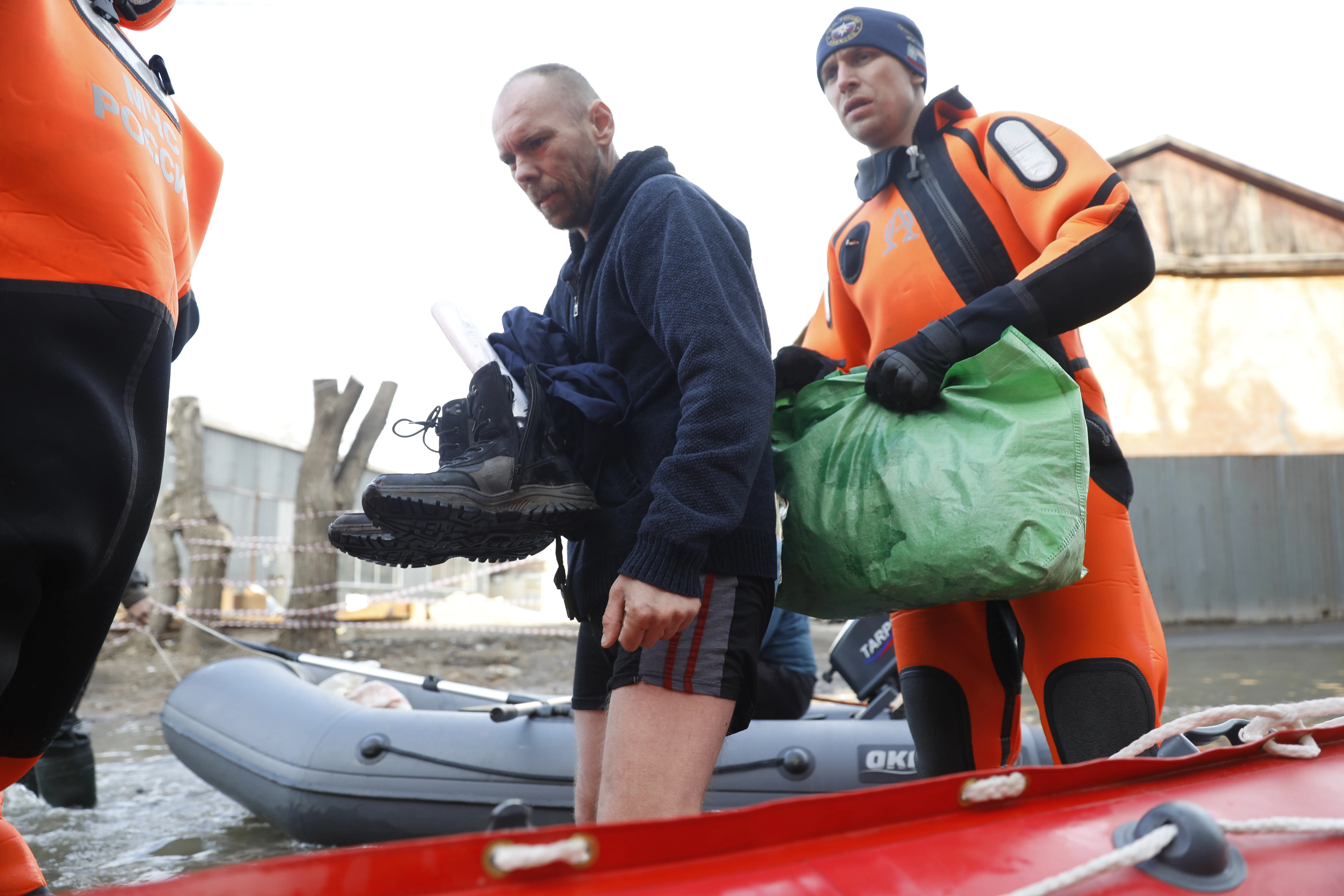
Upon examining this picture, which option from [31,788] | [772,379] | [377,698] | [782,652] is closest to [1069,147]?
[772,379]

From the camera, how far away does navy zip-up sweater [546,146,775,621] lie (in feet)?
4.34

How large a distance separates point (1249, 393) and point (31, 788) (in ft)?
44.9

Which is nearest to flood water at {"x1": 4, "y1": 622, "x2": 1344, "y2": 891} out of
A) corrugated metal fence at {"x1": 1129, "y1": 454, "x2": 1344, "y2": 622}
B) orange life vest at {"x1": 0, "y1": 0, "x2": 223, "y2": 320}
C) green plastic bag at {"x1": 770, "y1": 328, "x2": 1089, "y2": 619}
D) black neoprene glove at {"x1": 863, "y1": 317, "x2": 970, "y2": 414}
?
orange life vest at {"x1": 0, "y1": 0, "x2": 223, "y2": 320}

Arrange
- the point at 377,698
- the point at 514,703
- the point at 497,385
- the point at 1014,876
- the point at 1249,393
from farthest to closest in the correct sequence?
the point at 1249,393, the point at 377,698, the point at 514,703, the point at 497,385, the point at 1014,876

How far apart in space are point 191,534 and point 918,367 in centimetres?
946

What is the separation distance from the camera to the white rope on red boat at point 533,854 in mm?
650

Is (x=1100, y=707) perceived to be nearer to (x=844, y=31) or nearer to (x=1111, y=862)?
(x=1111, y=862)

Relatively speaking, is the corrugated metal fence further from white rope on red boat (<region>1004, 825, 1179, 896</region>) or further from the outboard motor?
white rope on red boat (<region>1004, 825, 1179, 896</region>)

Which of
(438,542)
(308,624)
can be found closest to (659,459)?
(438,542)

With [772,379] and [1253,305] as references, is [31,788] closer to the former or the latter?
[772,379]

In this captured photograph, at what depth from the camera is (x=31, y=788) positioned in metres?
3.75

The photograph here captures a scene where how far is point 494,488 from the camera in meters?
1.44

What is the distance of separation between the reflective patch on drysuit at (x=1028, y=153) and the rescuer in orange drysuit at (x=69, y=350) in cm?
157

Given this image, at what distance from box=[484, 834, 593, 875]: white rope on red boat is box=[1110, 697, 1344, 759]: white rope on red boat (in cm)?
72
